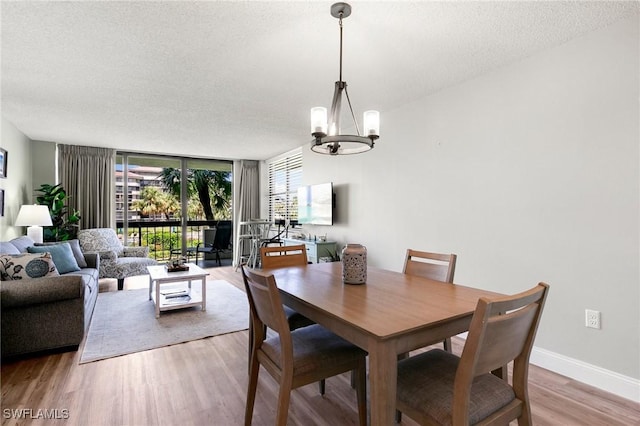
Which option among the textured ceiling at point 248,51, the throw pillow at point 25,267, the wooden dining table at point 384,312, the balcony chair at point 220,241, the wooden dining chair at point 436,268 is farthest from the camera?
the balcony chair at point 220,241

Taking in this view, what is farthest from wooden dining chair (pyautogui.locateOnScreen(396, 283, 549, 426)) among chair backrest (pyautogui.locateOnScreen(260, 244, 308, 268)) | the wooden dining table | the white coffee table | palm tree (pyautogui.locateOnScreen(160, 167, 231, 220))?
palm tree (pyautogui.locateOnScreen(160, 167, 231, 220))

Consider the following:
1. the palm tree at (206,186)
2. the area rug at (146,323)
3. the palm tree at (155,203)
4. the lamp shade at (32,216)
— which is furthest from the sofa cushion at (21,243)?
the palm tree at (206,186)

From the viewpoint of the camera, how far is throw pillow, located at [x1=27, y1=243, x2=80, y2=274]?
3584 millimetres

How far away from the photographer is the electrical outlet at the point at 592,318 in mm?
2129

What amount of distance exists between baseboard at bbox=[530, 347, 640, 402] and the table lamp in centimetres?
569

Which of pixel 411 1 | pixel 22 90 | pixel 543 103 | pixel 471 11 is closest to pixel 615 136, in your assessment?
pixel 543 103

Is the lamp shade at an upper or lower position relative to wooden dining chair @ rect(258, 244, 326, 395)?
upper

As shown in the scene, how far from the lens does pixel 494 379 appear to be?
4.24 ft

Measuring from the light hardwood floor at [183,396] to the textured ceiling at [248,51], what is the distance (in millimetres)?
2306

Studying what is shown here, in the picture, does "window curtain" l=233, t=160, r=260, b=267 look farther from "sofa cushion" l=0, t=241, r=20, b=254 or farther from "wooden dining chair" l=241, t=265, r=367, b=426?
"wooden dining chair" l=241, t=265, r=367, b=426

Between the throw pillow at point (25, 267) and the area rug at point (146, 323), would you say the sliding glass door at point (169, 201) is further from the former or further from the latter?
the throw pillow at point (25, 267)

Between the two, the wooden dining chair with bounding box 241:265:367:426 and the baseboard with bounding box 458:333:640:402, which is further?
the baseboard with bounding box 458:333:640:402

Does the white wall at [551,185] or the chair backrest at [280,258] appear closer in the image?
the white wall at [551,185]

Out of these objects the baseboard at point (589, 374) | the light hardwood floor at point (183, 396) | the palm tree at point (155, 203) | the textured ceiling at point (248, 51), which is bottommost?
the light hardwood floor at point (183, 396)
